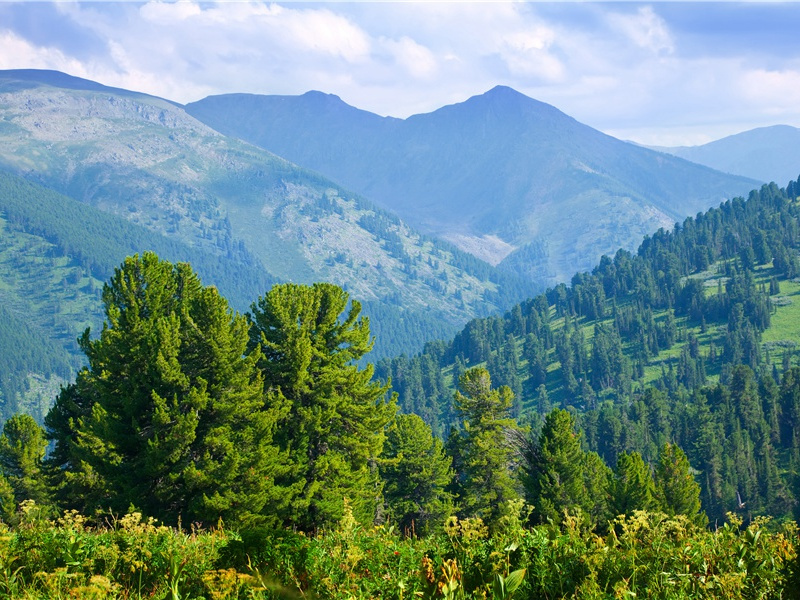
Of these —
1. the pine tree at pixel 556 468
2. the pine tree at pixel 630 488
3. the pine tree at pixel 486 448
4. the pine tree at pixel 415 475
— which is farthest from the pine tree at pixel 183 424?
the pine tree at pixel 630 488

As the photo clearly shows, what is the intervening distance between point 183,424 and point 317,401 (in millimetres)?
7102

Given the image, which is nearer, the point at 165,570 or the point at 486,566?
the point at 486,566

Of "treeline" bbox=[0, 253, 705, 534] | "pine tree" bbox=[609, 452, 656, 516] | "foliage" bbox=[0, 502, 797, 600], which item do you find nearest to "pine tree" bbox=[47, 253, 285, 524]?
"treeline" bbox=[0, 253, 705, 534]

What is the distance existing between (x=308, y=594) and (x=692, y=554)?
16.4 ft

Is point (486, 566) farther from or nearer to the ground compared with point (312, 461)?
farther from the ground

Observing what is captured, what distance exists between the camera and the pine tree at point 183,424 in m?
27.7

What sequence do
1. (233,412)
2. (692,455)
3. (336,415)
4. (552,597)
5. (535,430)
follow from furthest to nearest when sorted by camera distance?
(535,430), (692,455), (336,415), (233,412), (552,597)

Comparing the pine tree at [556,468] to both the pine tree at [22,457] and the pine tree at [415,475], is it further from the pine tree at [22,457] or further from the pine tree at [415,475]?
the pine tree at [22,457]

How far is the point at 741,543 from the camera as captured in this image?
30.8 feet

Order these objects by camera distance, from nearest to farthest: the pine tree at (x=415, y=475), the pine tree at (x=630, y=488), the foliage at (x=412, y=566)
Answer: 1. the foliage at (x=412, y=566)
2. the pine tree at (x=630, y=488)
3. the pine tree at (x=415, y=475)

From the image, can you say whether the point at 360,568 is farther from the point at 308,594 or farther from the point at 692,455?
the point at 692,455

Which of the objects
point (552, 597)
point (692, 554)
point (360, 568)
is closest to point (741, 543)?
point (692, 554)

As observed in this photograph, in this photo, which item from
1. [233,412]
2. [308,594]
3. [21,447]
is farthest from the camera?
[21,447]

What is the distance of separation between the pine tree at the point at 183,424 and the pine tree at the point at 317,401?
1.55m
